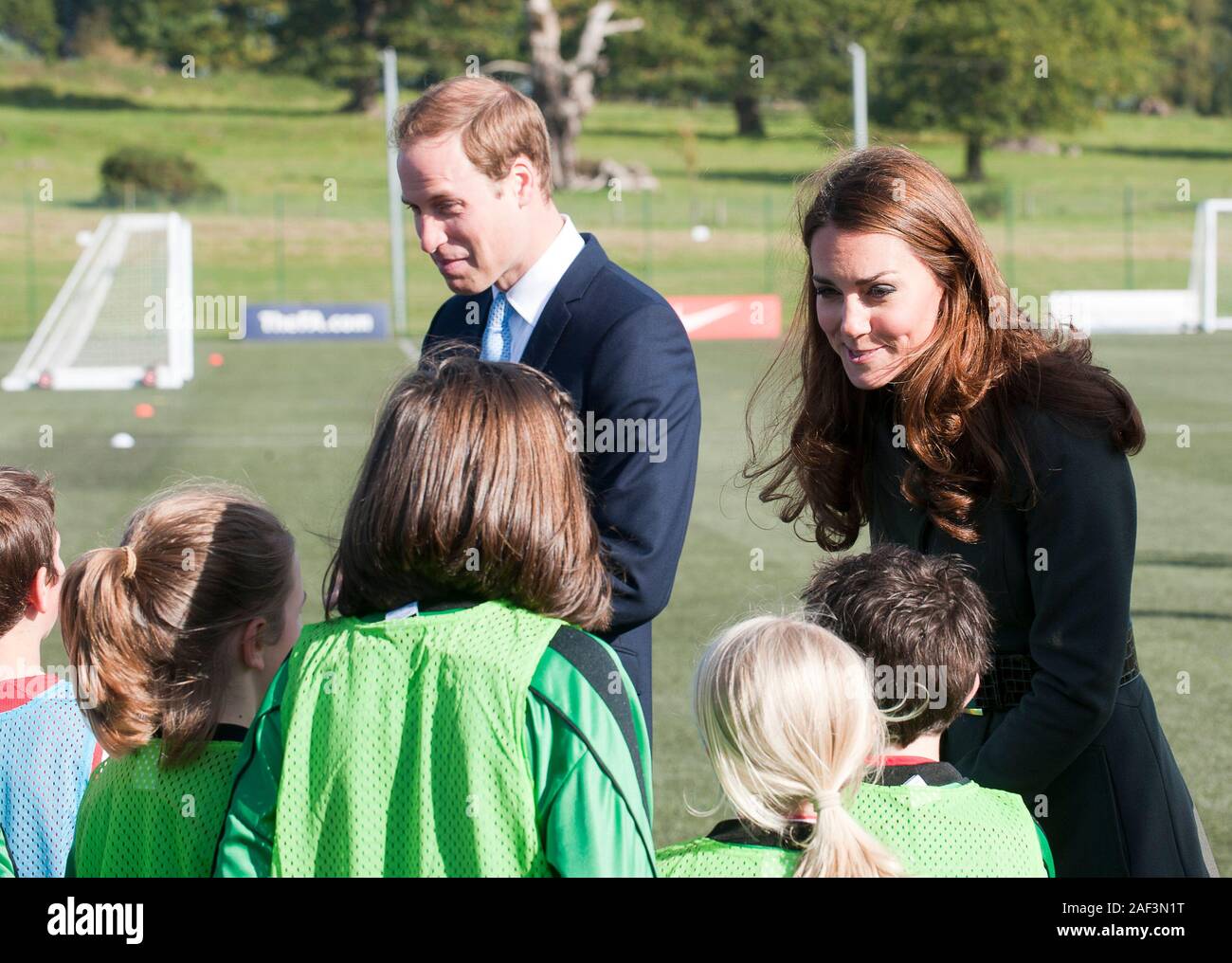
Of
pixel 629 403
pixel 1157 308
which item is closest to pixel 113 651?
pixel 629 403

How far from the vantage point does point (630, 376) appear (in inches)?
113

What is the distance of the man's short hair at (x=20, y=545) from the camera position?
2971 millimetres

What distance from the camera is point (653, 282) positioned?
3431cm

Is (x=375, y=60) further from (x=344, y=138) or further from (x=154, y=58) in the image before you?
(x=154, y=58)

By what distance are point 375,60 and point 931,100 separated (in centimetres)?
2082

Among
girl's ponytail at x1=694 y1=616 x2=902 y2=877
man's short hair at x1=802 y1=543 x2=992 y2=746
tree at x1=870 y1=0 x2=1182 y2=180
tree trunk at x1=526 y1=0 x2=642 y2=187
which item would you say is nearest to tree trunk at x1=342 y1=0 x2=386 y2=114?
tree trunk at x1=526 y1=0 x2=642 y2=187

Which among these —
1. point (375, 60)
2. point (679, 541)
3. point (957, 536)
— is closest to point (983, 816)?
point (957, 536)

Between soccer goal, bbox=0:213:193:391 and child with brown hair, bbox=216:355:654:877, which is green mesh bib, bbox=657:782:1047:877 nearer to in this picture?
child with brown hair, bbox=216:355:654:877

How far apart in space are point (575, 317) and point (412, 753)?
45.9 inches

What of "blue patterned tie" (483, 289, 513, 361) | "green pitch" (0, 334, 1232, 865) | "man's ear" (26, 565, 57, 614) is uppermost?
"blue patterned tie" (483, 289, 513, 361)

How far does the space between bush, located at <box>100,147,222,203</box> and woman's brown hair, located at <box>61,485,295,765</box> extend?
139 feet

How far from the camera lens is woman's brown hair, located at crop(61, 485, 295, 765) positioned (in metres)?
2.50

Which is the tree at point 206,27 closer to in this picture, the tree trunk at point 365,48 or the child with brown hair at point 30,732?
the tree trunk at point 365,48

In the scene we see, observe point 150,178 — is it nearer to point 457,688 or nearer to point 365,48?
point 365,48
